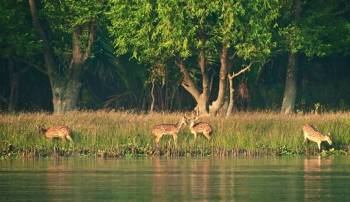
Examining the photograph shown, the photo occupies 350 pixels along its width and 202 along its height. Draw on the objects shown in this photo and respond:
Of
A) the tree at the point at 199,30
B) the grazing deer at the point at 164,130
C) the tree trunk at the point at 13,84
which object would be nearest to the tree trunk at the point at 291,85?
the tree at the point at 199,30

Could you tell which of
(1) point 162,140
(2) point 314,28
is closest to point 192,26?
(2) point 314,28

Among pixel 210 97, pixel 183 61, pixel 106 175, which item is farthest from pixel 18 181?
pixel 210 97

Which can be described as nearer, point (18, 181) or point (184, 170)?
point (18, 181)

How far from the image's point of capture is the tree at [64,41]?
5294 centimetres

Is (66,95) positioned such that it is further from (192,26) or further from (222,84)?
(192,26)

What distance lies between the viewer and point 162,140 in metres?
37.5

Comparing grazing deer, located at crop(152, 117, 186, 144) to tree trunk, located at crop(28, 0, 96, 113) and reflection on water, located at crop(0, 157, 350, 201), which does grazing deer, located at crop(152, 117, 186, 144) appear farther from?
tree trunk, located at crop(28, 0, 96, 113)

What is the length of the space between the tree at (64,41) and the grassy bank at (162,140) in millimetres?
13146

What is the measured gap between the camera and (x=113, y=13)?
51.3 m

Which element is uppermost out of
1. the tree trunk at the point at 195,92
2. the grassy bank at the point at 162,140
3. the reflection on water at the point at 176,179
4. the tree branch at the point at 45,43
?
the tree branch at the point at 45,43

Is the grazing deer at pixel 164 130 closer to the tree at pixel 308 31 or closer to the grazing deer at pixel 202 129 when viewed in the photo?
the grazing deer at pixel 202 129

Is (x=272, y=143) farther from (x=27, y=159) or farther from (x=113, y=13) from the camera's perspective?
(x=113, y=13)

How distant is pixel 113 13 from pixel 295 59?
8.54 metres

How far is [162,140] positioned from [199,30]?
46.8ft
